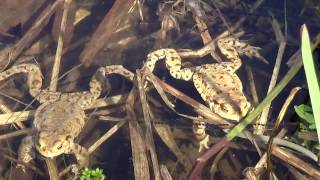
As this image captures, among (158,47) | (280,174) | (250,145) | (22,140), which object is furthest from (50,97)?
(280,174)

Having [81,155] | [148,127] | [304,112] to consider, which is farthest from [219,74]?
[81,155]

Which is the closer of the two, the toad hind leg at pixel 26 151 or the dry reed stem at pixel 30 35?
the toad hind leg at pixel 26 151

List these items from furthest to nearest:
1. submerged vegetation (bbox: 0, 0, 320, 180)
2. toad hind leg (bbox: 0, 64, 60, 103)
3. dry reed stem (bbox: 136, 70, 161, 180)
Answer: toad hind leg (bbox: 0, 64, 60, 103) → submerged vegetation (bbox: 0, 0, 320, 180) → dry reed stem (bbox: 136, 70, 161, 180)

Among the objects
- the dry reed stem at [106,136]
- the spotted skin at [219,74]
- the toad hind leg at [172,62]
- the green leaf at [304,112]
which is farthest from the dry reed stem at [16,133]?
the green leaf at [304,112]

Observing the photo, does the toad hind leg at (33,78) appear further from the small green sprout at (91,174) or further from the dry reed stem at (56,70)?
the small green sprout at (91,174)

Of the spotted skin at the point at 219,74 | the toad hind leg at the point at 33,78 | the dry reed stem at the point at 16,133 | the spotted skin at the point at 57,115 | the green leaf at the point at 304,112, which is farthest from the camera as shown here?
the toad hind leg at the point at 33,78

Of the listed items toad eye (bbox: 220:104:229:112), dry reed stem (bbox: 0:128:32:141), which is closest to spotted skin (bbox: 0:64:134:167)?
dry reed stem (bbox: 0:128:32:141)

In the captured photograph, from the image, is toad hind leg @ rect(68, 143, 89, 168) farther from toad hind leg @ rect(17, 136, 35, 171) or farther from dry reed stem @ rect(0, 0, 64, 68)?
dry reed stem @ rect(0, 0, 64, 68)
